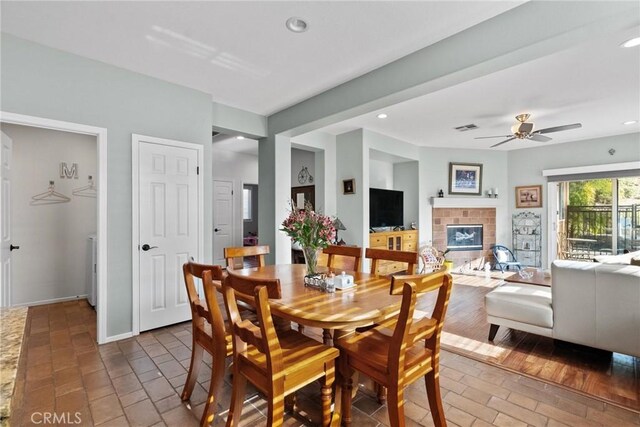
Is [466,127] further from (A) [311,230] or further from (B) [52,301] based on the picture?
(B) [52,301]

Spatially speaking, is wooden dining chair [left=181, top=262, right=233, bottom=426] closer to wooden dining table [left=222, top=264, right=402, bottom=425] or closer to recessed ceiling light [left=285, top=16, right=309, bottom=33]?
wooden dining table [left=222, top=264, right=402, bottom=425]

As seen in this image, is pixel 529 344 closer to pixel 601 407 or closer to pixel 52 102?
pixel 601 407

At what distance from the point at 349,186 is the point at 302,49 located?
295 centimetres

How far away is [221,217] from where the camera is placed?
7.00m

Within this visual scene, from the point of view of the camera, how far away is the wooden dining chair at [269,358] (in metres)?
1.39

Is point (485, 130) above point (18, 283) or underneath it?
above

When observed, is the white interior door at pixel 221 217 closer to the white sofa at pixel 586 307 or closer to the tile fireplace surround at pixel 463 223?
the tile fireplace surround at pixel 463 223

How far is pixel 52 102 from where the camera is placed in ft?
8.87

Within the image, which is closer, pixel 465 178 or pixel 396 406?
pixel 396 406

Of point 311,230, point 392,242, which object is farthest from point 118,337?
point 392,242

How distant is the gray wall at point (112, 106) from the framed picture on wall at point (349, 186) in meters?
2.69

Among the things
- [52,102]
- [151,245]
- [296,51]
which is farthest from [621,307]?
[52,102]

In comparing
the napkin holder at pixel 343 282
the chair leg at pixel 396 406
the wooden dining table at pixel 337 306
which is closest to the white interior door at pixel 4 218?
the wooden dining table at pixel 337 306

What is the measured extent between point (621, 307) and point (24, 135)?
665 cm
